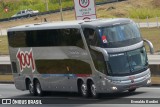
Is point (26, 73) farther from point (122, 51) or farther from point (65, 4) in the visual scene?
point (65, 4)

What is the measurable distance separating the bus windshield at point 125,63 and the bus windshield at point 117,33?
2.08 feet

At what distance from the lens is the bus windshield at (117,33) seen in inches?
1018

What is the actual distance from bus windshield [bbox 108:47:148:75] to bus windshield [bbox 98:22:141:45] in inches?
25.0

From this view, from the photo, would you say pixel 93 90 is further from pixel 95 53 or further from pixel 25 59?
pixel 25 59

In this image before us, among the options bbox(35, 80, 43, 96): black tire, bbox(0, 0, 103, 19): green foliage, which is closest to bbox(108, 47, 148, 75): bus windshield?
bbox(35, 80, 43, 96): black tire

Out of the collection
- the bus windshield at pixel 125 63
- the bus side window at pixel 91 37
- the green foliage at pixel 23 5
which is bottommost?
the green foliage at pixel 23 5

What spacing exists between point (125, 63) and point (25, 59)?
7.02 meters

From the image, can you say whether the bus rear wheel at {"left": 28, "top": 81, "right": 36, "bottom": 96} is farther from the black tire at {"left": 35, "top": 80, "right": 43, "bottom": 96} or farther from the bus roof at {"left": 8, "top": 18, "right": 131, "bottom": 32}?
the bus roof at {"left": 8, "top": 18, "right": 131, "bottom": 32}

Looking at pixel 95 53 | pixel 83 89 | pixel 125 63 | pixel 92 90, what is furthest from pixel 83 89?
pixel 125 63

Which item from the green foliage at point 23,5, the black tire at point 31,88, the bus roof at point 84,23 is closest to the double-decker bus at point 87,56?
the bus roof at point 84,23

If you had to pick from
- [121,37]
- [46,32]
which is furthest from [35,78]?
[121,37]

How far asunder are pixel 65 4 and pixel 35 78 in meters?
93.2

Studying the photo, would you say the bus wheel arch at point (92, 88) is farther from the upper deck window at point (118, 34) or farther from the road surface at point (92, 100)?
the upper deck window at point (118, 34)

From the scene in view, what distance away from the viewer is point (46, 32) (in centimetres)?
2900
